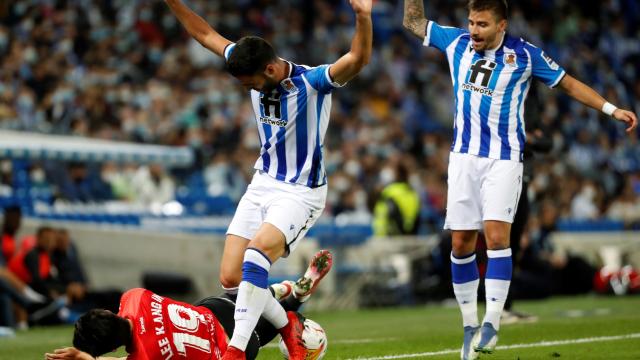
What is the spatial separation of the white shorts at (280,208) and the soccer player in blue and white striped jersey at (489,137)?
1.23m

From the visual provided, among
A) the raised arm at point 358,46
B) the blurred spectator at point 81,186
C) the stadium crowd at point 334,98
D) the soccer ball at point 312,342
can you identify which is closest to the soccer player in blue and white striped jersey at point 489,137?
the soccer ball at point 312,342

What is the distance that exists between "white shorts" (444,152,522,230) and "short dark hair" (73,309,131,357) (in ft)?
9.15

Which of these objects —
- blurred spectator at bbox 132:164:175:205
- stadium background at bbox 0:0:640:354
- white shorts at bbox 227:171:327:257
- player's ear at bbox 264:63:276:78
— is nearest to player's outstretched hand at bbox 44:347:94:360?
white shorts at bbox 227:171:327:257

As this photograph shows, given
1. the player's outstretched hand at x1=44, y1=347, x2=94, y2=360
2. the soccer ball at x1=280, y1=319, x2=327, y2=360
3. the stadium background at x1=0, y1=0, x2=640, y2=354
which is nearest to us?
the player's outstretched hand at x1=44, y1=347, x2=94, y2=360

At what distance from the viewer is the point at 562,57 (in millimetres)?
31688

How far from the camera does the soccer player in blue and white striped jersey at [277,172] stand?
7.58 metres

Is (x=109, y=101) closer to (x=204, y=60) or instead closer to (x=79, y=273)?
(x=204, y=60)

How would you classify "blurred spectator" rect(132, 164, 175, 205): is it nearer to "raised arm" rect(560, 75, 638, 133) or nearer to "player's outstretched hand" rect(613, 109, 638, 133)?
"raised arm" rect(560, 75, 638, 133)

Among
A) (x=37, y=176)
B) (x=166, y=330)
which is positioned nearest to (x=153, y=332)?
(x=166, y=330)

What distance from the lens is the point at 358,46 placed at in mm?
7461

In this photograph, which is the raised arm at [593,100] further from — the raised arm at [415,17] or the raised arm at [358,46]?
the raised arm at [358,46]

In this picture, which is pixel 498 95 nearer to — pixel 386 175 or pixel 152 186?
pixel 152 186

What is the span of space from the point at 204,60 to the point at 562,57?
34.9 ft

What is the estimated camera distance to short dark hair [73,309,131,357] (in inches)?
275
